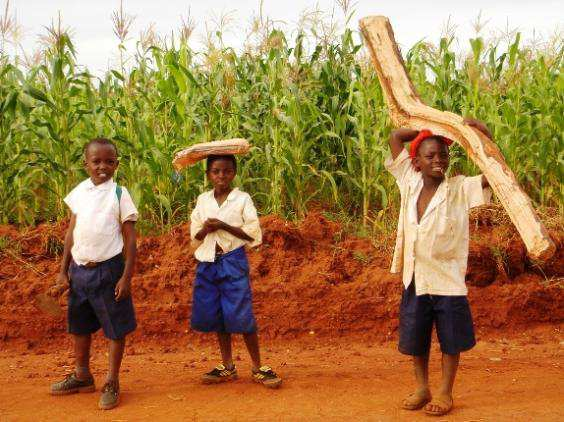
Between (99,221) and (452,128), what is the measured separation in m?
2.15

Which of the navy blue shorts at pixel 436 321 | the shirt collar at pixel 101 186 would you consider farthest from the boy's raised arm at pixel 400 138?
the shirt collar at pixel 101 186

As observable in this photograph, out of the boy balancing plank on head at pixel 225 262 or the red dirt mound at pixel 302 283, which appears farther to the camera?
the red dirt mound at pixel 302 283

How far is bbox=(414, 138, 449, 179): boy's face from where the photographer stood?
428cm

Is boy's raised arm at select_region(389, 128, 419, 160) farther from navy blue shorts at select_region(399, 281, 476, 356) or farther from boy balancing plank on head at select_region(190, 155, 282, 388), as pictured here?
boy balancing plank on head at select_region(190, 155, 282, 388)

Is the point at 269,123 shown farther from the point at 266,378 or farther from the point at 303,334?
the point at 266,378

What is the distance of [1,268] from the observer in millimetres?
7117

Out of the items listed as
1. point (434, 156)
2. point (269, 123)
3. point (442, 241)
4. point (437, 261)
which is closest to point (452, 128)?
point (434, 156)

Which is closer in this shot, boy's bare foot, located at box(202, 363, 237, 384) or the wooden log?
the wooden log

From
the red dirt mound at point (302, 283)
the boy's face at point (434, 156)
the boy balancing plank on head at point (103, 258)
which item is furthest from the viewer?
the red dirt mound at point (302, 283)

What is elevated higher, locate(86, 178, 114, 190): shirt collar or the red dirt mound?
locate(86, 178, 114, 190): shirt collar

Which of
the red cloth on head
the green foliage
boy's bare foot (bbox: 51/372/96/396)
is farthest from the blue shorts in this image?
the green foliage

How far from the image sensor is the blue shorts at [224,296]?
16.1ft

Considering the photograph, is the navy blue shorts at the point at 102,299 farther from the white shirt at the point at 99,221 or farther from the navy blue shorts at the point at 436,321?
the navy blue shorts at the point at 436,321

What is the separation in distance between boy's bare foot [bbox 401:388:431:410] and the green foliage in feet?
10.4
